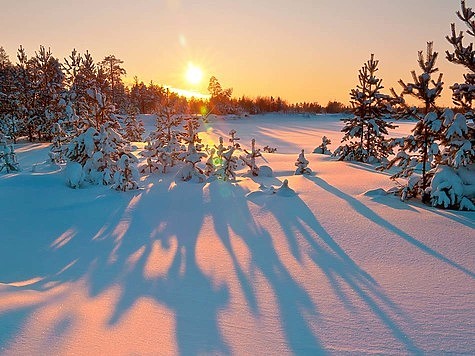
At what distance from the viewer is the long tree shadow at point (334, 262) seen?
121 inches

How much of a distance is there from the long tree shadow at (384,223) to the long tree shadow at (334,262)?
954 millimetres

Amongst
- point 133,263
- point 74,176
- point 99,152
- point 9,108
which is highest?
point 9,108

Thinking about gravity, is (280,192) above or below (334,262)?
above

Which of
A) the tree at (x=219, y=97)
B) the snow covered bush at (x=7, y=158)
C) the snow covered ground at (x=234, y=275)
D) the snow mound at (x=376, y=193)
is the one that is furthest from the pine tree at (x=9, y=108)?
the tree at (x=219, y=97)

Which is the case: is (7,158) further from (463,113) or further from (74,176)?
(463,113)

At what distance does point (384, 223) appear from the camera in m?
5.61

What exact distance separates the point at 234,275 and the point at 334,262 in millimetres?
1293

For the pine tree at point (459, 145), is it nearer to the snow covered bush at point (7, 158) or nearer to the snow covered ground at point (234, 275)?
the snow covered ground at point (234, 275)

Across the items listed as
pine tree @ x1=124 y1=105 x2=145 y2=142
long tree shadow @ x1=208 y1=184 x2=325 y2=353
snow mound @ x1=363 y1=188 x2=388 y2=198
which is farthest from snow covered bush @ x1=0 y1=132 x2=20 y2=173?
pine tree @ x1=124 y1=105 x2=145 y2=142

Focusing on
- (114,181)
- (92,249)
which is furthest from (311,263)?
(114,181)

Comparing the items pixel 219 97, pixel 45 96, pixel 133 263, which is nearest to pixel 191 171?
pixel 133 263

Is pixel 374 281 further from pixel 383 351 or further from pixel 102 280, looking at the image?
pixel 102 280

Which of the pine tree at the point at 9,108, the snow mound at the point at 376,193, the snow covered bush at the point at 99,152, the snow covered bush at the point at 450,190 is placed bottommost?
the snow mound at the point at 376,193

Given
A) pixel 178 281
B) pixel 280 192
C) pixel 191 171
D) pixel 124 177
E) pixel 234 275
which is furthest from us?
pixel 191 171
